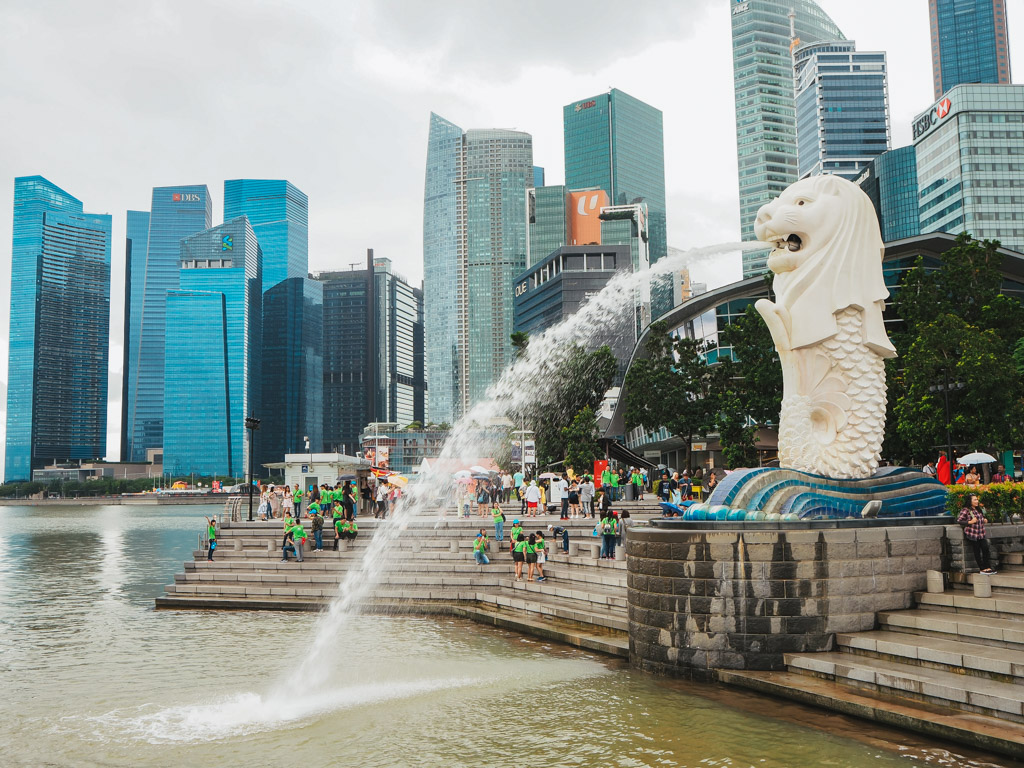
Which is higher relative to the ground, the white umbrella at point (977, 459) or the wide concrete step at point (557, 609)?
the white umbrella at point (977, 459)

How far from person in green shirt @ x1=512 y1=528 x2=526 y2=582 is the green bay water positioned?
2.33 meters

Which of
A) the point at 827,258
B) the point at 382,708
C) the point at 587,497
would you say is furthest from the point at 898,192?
the point at 382,708

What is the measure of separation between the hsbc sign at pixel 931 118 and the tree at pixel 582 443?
99986 mm

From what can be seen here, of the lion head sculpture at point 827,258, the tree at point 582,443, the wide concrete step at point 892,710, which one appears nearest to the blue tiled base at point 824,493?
the lion head sculpture at point 827,258

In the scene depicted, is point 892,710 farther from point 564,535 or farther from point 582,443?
point 582,443

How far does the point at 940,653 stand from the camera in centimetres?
1121

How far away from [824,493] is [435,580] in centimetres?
1119

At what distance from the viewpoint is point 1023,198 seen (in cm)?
11669

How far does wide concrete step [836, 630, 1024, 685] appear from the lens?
34.5 feet

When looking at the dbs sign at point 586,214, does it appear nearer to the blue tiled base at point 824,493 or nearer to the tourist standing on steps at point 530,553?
the tourist standing on steps at point 530,553

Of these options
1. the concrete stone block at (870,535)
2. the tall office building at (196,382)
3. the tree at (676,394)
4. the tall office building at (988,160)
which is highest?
the tall office building at (988,160)

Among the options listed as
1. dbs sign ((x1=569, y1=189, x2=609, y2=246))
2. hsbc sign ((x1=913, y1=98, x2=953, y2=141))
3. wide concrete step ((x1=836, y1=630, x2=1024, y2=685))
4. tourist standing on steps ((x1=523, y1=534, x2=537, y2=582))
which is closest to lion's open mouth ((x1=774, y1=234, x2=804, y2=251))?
wide concrete step ((x1=836, y1=630, x2=1024, y2=685))

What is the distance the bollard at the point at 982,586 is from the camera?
12703 millimetres

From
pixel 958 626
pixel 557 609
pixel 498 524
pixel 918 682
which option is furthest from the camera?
pixel 498 524
